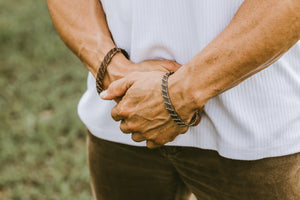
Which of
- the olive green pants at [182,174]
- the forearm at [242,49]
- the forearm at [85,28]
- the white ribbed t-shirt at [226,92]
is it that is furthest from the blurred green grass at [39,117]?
the forearm at [242,49]

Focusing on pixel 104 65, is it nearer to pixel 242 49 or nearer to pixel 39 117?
pixel 242 49

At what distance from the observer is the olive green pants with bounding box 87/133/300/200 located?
1.10 metres

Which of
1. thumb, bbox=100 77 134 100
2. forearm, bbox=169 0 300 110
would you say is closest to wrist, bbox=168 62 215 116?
forearm, bbox=169 0 300 110

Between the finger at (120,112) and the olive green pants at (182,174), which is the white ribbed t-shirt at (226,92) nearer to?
the olive green pants at (182,174)

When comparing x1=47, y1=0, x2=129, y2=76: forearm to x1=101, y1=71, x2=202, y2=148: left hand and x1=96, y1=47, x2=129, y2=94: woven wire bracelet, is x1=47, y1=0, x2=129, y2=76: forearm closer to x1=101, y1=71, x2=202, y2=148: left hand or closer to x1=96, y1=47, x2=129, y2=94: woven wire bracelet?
x1=96, y1=47, x2=129, y2=94: woven wire bracelet

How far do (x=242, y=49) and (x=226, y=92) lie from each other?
0.55 feet

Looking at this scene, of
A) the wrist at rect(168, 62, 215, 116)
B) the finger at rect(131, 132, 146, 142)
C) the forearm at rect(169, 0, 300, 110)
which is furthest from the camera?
the finger at rect(131, 132, 146, 142)

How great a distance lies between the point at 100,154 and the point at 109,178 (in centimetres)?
11

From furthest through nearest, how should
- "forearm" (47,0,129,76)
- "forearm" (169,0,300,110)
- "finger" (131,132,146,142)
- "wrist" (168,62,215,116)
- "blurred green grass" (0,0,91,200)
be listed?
"blurred green grass" (0,0,91,200)
"forearm" (47,0,129,76)
"finger" (131,132,146,142)
"wrist" (168,62,215,116)
"forearm" (169,0,300,110)

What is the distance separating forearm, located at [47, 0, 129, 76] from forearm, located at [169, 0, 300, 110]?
0.95ft

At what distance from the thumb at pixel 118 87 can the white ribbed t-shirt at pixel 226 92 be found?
0.12 metres

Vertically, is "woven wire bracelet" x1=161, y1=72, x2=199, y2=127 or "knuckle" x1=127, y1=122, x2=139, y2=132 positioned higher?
"woven wire bracelet" x1=161, y1=72, x2=199, y2=127

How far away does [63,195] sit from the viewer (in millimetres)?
2619

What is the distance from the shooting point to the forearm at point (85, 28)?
4.02 ft
